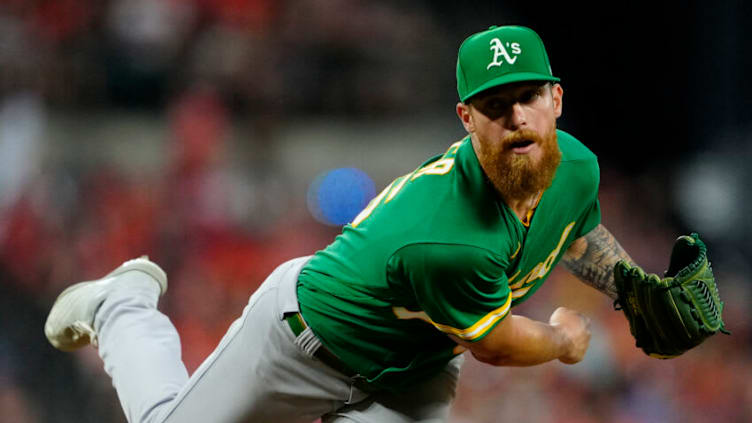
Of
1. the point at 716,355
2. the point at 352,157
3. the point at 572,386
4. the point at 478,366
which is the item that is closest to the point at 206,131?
the point at 352,157

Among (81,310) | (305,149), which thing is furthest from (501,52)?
(305,149)

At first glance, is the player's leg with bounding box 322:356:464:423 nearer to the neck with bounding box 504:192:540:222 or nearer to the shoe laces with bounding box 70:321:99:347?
the neck with bounding box 504:192:540:222

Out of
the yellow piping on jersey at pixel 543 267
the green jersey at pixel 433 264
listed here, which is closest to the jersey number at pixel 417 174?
the green jersey at pixel 433 264

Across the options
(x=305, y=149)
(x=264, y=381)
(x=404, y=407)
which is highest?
(x=264, y=381)

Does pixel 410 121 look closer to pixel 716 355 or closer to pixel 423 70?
pixel 423 70

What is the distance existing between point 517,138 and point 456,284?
1.06 ft

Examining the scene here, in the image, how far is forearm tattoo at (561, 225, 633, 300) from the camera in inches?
87.4

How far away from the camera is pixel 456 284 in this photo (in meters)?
1.75

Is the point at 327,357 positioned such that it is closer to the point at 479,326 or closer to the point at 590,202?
the point at 479,326

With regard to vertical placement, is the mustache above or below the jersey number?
above

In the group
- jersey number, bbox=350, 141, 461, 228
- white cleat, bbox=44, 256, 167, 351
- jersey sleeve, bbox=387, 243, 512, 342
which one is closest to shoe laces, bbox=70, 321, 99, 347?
white cleat, bbox=44, 256, 167, 351

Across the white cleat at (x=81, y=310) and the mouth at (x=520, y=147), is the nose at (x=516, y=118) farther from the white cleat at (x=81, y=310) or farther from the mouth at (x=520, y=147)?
the white cleat at (x=81, y=310)

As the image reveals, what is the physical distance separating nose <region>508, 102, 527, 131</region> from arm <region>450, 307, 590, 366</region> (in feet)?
1.38

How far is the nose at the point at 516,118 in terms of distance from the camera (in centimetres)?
173
